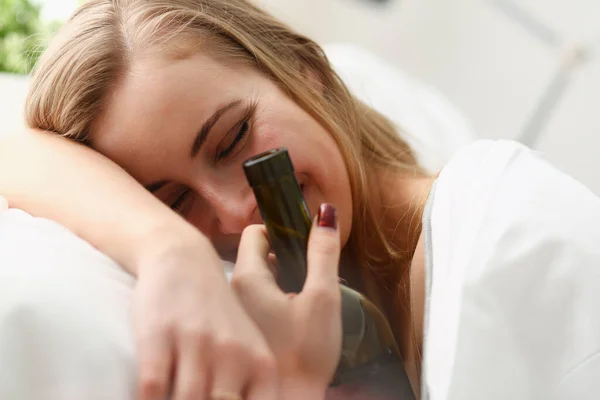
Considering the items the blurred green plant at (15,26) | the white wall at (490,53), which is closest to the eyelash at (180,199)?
the blurred green plant at (15,26)

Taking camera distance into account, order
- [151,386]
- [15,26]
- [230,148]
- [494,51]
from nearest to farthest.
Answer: [151,386] < [230,148] < [15,26] < [494,51]

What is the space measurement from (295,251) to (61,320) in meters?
0.11

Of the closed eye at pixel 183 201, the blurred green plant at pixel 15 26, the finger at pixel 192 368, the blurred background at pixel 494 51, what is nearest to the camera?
the finger at pixel 192 368

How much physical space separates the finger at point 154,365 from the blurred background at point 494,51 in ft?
2.32

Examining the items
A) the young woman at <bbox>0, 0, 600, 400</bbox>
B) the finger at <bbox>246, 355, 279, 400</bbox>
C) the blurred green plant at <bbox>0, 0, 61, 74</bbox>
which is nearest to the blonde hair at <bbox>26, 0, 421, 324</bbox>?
the young woman at <bbox>0, 0, 600, 400</bbox>

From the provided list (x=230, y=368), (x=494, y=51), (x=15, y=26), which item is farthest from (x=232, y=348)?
(x=494, y=51)

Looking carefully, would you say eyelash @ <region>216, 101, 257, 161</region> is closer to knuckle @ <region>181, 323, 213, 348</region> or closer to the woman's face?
the woman's face

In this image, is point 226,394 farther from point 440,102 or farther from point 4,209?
point 440,102

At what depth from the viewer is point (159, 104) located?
0.32 m

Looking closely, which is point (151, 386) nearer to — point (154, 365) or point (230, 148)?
point (154, 365)

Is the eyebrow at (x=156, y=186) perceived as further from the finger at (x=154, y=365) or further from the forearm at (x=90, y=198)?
the finger at (x=154, y=365)

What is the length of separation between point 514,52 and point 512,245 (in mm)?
1003

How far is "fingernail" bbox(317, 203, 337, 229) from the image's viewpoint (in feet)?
0.87

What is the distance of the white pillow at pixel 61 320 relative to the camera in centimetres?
22
